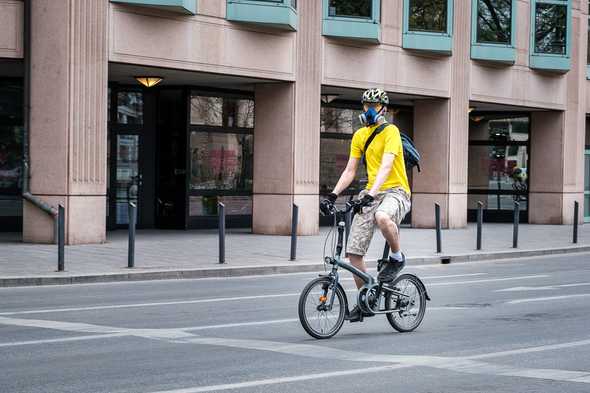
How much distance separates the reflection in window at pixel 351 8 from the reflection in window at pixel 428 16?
206 centimetres

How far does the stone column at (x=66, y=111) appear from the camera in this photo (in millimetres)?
20719

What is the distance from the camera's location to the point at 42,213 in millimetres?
20922

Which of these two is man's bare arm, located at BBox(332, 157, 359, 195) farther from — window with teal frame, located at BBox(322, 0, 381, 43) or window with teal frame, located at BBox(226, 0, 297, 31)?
window with teal frame, located at BBox(322, 0, 381, 43)

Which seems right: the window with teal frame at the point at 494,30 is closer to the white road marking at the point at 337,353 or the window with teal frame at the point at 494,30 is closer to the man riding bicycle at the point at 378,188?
the man riding bicycle at the point at 378,188

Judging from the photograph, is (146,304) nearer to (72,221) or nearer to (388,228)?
(388,228)

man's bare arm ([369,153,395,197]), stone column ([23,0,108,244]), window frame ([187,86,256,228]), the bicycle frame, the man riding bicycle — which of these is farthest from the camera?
window frame ([187,86,256,228])

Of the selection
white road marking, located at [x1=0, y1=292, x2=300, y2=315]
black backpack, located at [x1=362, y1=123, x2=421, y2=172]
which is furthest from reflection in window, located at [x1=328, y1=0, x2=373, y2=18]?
black backpack, located at [x1=362, y1=123, x2=421, y2=172]

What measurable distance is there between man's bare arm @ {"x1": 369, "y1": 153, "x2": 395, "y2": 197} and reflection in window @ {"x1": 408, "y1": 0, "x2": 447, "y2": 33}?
772 inches

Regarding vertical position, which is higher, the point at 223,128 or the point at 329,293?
the point at 223,128

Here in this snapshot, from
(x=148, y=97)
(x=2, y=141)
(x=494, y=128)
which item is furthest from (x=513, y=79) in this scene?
(x=2, y=141)

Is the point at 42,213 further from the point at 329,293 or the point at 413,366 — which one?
the point at 413,366

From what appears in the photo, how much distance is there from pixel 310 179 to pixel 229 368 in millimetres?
18538

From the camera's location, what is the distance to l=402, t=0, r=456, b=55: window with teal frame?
28609mm

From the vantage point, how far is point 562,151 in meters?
34.7
